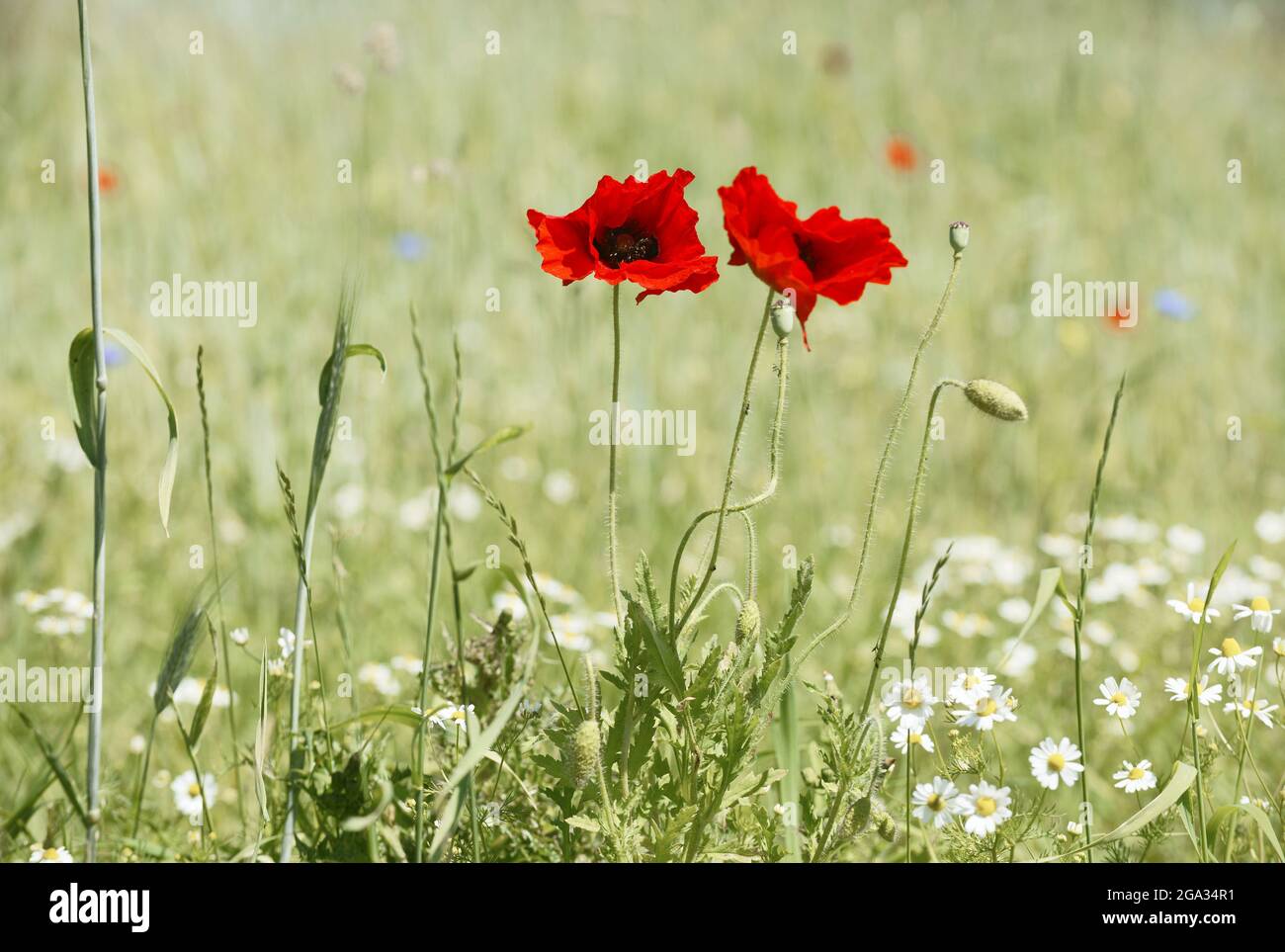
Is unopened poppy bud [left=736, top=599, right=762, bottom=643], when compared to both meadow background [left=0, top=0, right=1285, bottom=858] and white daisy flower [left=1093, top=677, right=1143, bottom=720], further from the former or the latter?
meadow background [left=0, top=0, right=1285, bottom=858]

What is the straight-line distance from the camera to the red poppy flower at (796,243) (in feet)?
4.31

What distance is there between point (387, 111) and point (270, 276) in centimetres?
112

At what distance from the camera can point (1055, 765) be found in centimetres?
154

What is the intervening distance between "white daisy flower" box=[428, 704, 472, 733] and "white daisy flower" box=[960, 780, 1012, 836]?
584 millimetres

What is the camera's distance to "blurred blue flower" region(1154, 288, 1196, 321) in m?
3.76

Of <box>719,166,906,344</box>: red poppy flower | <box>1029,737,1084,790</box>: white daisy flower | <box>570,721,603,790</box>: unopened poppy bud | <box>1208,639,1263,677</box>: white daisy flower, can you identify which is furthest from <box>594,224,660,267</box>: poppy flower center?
<box>1208,639,1263,677</box>: white daisy flower

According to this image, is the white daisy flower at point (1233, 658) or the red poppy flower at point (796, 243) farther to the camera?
the white daisy flower at point (1233, 658)

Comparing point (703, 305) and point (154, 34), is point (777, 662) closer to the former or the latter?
point (703, 305)

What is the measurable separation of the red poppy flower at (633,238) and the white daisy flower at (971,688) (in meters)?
0.58

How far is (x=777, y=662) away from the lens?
1379 mm

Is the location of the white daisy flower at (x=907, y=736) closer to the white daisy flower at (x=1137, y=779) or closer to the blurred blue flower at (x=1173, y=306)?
the white daisy flower at (x=1137, y=779)

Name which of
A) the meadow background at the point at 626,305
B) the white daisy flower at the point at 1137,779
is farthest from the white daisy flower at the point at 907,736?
the meadow background at the point at 626,305

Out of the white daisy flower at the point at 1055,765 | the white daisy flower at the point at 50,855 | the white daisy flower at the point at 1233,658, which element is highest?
the white daisy flower at the point at 1233,658
